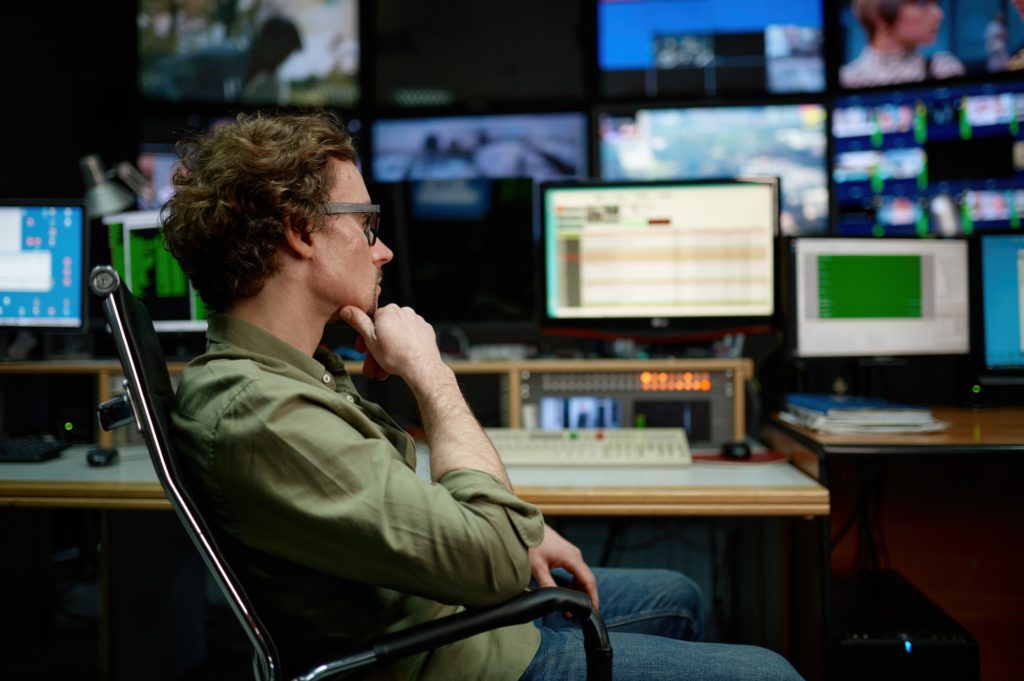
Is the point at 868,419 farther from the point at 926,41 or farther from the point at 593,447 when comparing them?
the point at 926,41

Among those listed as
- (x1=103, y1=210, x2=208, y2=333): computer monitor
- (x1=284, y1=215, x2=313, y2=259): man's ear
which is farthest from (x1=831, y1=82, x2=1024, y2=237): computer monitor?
(x1=284, y1=215, x2=313, y2=259): man's ear

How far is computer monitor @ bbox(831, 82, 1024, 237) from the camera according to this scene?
298cm

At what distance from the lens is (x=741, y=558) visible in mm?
2131

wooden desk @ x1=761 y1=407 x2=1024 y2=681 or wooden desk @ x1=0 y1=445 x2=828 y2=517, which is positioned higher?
wooden desk @ x1=0 y1=445 x2=828 y2=517

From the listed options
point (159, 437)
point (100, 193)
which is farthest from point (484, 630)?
point (100, 193)

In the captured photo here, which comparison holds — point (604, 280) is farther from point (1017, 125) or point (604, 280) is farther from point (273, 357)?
point (1017, 125)

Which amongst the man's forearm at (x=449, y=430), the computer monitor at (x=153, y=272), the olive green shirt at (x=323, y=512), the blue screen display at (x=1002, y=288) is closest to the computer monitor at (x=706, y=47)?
the blue screen display at (x=1002, y=288)

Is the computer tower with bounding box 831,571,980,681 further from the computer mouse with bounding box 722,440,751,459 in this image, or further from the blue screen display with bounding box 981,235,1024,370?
the blue screen display with bounding box 981,235,1024,370

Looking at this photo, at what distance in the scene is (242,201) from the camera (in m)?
0.98

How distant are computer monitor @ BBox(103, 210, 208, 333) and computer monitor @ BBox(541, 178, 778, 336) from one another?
94 centimetres

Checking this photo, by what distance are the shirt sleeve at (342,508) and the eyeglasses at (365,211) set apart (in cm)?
28

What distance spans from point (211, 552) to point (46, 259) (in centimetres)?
159

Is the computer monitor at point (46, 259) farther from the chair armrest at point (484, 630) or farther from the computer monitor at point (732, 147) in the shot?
the computer monitor at point (732, 147)

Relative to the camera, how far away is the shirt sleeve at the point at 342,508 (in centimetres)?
83
